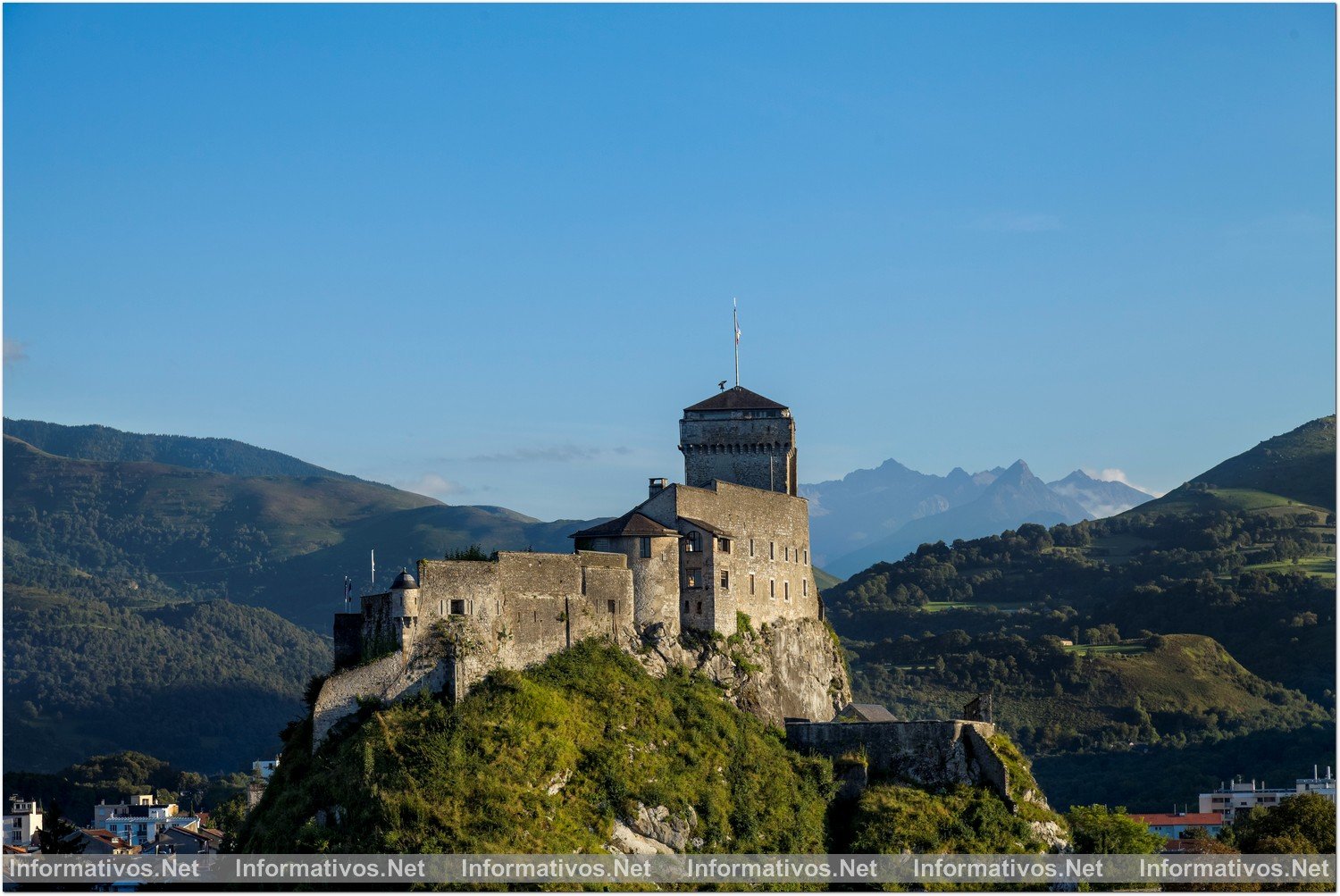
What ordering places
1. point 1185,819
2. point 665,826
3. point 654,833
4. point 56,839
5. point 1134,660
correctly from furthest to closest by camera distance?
point 1134,660 < point 1185,819 < point 56,839 < point 665,826 < point 654,833

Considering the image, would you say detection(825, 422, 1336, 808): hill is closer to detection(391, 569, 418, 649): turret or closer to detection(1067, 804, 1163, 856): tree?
detection(1067, 804, 1163, 856): tree

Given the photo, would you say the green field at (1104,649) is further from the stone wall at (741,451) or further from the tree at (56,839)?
the tree at (56,839)

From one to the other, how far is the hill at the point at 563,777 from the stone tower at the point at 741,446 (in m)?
13.4

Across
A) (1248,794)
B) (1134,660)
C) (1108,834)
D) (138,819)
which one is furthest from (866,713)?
(1134,660)

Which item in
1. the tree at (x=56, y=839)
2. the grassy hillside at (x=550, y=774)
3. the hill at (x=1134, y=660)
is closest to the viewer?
the grassy hillside at (x=550, y=774)

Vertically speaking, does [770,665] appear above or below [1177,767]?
above

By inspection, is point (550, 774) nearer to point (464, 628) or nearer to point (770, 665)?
point (464, 628)

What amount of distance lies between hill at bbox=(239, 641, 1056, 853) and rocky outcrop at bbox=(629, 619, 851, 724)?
1.08 meters

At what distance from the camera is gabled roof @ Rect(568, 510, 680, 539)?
72.9 m

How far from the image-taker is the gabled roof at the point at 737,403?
8394 cm

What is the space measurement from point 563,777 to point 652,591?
10416mm

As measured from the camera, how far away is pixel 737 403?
8456cm

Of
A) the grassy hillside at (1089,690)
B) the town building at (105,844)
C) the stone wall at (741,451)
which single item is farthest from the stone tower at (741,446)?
the grassy hillside at (1089,690)

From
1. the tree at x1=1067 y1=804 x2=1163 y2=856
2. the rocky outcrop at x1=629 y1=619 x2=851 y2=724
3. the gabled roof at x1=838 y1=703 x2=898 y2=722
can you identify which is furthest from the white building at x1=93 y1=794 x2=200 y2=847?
the tree at x1=1067 y1=804 x2=1163 y2=856
